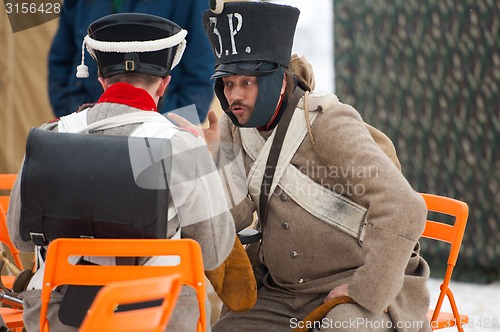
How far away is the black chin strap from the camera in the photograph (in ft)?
9.21

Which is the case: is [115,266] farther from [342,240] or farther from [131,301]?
[342,240]

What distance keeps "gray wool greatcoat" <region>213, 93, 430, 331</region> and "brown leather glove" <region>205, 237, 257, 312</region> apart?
0.61 ft

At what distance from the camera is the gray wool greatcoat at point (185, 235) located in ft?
7.53

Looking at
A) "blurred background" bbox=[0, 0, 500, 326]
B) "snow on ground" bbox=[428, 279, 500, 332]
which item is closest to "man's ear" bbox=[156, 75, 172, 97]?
"snow on ground" bbox=[428, 279, 500, 332]

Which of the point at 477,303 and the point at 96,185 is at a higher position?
the point at 96,185

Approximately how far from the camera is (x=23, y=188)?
2.19 meters

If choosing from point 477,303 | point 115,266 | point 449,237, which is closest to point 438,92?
point 477,303

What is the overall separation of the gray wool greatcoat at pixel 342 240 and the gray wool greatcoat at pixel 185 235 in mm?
454

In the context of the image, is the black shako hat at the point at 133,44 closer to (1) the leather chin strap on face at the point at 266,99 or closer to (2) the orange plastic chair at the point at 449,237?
(1) the leather chin strap on face at the point at 266,99

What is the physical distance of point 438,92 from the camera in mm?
5750

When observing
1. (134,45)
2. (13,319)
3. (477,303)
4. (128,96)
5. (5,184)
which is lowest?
(477,303)

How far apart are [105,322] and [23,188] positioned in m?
0.68

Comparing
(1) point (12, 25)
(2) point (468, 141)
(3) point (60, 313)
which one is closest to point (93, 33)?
(3) point (60, 313)

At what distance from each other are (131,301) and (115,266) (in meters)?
0.52
